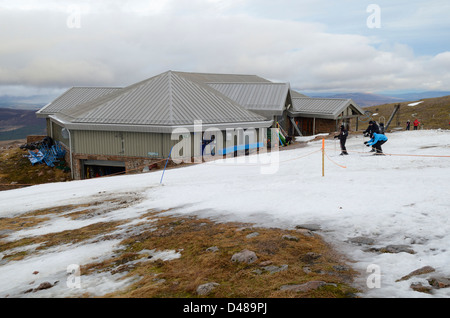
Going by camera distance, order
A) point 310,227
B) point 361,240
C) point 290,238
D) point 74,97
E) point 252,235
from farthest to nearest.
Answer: point 74,97 < point 310,227 < point 252,235 < point 290,238 < point 361,240

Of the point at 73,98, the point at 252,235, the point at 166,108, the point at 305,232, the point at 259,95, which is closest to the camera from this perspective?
the point at 252,235

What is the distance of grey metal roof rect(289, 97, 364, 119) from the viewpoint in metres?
37.1

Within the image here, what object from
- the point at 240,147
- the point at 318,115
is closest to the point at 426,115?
the point at 318,115

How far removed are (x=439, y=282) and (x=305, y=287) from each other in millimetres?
1976

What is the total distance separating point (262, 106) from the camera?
33.2 meters

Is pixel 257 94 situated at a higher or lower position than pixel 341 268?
higher

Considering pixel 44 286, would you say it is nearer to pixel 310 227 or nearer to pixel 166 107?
pixel 310 227

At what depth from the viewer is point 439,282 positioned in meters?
5.03

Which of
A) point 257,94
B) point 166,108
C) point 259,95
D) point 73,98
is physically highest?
point 73,98

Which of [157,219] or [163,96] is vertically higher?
[163,96]

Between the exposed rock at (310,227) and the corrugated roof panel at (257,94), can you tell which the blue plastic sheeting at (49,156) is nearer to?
the corrugated roof panel at (257,94)
